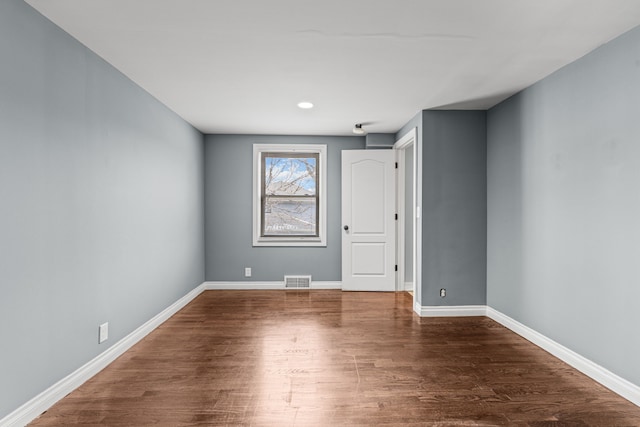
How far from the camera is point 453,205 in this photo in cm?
416

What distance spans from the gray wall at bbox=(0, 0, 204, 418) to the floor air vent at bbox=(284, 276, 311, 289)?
84.5 inches

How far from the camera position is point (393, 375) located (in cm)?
263

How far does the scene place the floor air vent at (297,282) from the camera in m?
5.51

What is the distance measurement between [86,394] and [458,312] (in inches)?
145

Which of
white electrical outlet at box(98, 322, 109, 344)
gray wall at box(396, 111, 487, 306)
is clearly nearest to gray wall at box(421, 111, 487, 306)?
gray wall at box(396, 111, 487, 306)

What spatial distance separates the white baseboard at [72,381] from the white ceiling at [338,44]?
2.30 meters

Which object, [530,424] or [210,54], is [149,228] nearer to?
[210,54]

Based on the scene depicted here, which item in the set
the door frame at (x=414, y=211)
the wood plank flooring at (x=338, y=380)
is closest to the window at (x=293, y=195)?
the door frame at (x=414, y=211)

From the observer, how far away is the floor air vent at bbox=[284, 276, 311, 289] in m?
5.51

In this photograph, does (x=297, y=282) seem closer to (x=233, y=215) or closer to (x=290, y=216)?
(x=290, y=216)

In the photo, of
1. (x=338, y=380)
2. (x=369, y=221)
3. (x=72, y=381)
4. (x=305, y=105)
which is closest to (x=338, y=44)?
(x=305, y=105)

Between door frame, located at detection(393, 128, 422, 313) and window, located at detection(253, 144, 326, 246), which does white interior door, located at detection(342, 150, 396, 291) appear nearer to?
door frame, located at detection(393, 128, 422, 313)

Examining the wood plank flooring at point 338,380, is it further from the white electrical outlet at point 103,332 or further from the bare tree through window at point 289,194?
the bare tree through window at point 289,194

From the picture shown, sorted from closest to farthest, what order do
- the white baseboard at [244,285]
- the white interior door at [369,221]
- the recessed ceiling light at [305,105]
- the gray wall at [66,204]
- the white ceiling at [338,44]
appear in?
the gray wall at [66,204]
the white ceiling at [338,44]
the recessed ceiling light at [305,105]
the white interior door at [369,221]
the white baseboard at [244,285]
